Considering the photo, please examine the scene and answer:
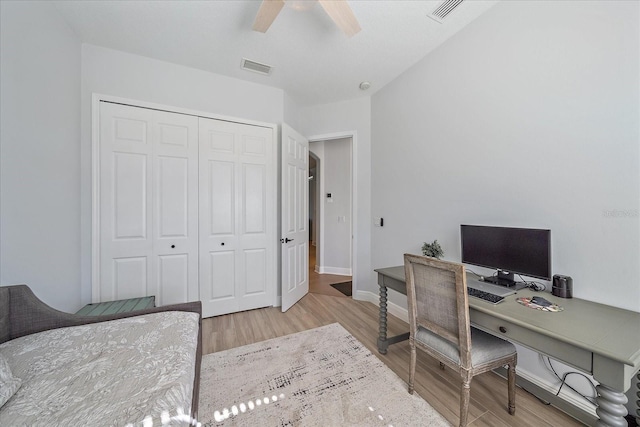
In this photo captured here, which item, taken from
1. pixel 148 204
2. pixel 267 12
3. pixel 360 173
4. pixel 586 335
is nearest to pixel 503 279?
pixel 586 335

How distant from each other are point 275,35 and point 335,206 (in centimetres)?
304

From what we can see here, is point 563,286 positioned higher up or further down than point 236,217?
further down

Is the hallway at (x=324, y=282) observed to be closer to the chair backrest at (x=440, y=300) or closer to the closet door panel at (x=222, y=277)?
the closet door panel at (x=222, y=277)

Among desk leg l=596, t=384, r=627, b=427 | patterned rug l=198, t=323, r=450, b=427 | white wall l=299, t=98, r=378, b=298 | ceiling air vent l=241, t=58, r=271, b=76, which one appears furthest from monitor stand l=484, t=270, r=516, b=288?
ceiling air vent l=241, t=58, r=271, b=76

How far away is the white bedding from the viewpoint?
0.83m

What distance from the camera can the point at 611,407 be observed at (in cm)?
94

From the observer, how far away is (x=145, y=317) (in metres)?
1.53

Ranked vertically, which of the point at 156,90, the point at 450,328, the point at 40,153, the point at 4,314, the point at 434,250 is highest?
the point at 156,90

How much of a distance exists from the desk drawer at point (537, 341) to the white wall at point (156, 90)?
2950 mm

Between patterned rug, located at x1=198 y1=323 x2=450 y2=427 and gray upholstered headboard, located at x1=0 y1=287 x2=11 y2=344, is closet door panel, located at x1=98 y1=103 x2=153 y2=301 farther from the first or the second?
patterned rug, located at x1=198 y1=323 x2=450 y2=427

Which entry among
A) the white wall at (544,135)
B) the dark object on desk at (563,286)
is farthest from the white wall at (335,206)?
the dark object on desk at (563,286)

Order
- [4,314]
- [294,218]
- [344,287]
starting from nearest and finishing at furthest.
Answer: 1. [4,314]
2. [294,218]
3. [344,287]

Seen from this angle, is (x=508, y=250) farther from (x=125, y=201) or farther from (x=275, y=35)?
(x=125, y=201)

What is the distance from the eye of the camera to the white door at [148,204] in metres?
2.29
